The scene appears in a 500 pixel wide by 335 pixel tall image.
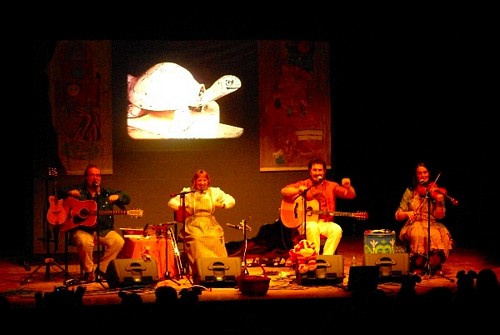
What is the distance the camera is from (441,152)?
12.2 meters

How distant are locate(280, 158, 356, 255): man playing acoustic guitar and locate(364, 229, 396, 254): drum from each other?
0.39 metres

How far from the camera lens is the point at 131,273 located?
846cm

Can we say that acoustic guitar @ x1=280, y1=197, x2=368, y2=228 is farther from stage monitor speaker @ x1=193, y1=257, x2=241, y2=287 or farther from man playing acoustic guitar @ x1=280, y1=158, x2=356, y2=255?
stage monitor speaker @ x1=193, y1=257, x2=241, y2=287

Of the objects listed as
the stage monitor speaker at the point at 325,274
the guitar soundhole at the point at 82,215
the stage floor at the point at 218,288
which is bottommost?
the stage floor at the point at 218,288

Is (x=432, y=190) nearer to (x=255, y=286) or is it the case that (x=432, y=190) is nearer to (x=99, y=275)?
(x=255, y=286)

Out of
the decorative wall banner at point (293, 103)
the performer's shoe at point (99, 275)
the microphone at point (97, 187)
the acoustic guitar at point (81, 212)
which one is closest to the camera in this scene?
the performer's shoe at point (99, 275)

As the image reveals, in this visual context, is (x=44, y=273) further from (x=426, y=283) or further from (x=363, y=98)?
(x=363, y=98)

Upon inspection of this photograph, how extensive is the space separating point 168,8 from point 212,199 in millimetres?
2288

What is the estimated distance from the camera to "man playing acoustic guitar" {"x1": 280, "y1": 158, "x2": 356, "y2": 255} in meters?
9.55

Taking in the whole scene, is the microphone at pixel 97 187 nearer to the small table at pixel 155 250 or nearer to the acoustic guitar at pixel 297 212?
the small table at pixel 155 250

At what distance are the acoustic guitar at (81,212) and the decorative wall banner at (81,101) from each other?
1.65 m

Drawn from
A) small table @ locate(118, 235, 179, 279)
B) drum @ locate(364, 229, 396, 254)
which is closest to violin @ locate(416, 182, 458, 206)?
drum @ locate(364, 229, 396, 254)

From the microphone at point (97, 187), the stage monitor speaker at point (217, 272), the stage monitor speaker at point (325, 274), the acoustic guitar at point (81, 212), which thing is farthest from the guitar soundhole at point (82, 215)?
the stage monitor speaker at point (325, 274)

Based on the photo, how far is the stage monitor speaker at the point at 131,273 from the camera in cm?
843
